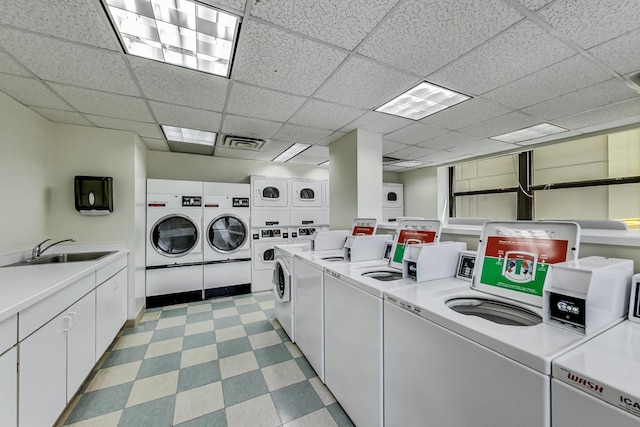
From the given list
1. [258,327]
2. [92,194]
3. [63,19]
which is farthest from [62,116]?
[258,327]

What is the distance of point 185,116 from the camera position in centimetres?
272

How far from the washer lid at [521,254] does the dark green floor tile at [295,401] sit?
1393mm

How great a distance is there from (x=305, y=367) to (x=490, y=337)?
1.81 metres

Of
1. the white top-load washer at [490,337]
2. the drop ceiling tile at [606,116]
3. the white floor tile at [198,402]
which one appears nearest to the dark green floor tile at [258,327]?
the white floor tile at [198,402]

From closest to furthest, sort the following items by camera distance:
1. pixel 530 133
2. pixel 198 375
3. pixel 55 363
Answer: pixel 55 363
pixel 198 375
pixel 530 133

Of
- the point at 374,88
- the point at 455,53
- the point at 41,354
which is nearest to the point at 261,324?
the point at 41,354

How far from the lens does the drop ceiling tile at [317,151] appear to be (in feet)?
13.2

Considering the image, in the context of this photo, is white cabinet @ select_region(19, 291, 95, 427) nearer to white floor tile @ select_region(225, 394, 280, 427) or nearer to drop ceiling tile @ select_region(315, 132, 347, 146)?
white floor tile @ select_region(225, 394, 280, 427)

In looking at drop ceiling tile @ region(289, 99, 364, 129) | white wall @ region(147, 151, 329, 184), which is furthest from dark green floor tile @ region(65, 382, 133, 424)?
white wall @ region(147, 151, 329, 184)

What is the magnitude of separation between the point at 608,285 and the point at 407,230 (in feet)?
4.20

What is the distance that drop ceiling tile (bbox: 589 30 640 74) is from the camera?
5.14 feet

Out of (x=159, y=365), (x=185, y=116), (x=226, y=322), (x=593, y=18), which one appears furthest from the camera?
(x=226, y=322)

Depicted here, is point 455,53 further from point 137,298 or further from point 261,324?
point 137,298

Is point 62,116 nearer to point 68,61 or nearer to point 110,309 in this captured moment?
point 68,61
